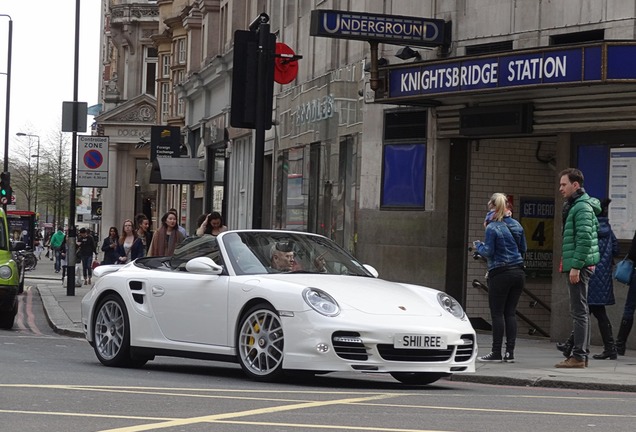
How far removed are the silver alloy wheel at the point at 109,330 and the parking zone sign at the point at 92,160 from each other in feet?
53.8

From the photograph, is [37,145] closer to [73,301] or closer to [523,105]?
[73,301]

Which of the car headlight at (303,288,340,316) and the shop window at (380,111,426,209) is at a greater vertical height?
the shop window at (380,111,426,209)

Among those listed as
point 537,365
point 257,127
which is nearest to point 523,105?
point 257,127

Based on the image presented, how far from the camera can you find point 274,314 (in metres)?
11.5

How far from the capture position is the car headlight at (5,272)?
19656 millimetres

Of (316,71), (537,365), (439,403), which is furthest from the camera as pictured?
(316,71)

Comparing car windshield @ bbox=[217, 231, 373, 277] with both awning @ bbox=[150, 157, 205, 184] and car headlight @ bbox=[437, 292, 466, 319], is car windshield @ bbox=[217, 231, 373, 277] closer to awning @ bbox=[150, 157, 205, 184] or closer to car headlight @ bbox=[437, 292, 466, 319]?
car headlight @ bbox=[437, 292, 466, 319]

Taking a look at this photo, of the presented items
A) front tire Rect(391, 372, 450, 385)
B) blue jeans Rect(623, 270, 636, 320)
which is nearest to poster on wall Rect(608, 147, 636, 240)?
blue jeans Rect(623, 270, 636, 320)

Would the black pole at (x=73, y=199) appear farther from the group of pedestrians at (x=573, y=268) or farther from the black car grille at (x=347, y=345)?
the black car grille at (x=347, y=345)

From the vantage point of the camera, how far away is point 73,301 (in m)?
28.0

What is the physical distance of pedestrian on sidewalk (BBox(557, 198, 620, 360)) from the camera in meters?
15.4

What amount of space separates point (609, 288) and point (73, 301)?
14668 mm

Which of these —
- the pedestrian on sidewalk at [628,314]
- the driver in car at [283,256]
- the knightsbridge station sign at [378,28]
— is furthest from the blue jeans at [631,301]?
the driver in car at [283,256]

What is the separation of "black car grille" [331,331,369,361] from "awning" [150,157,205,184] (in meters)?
24.9
